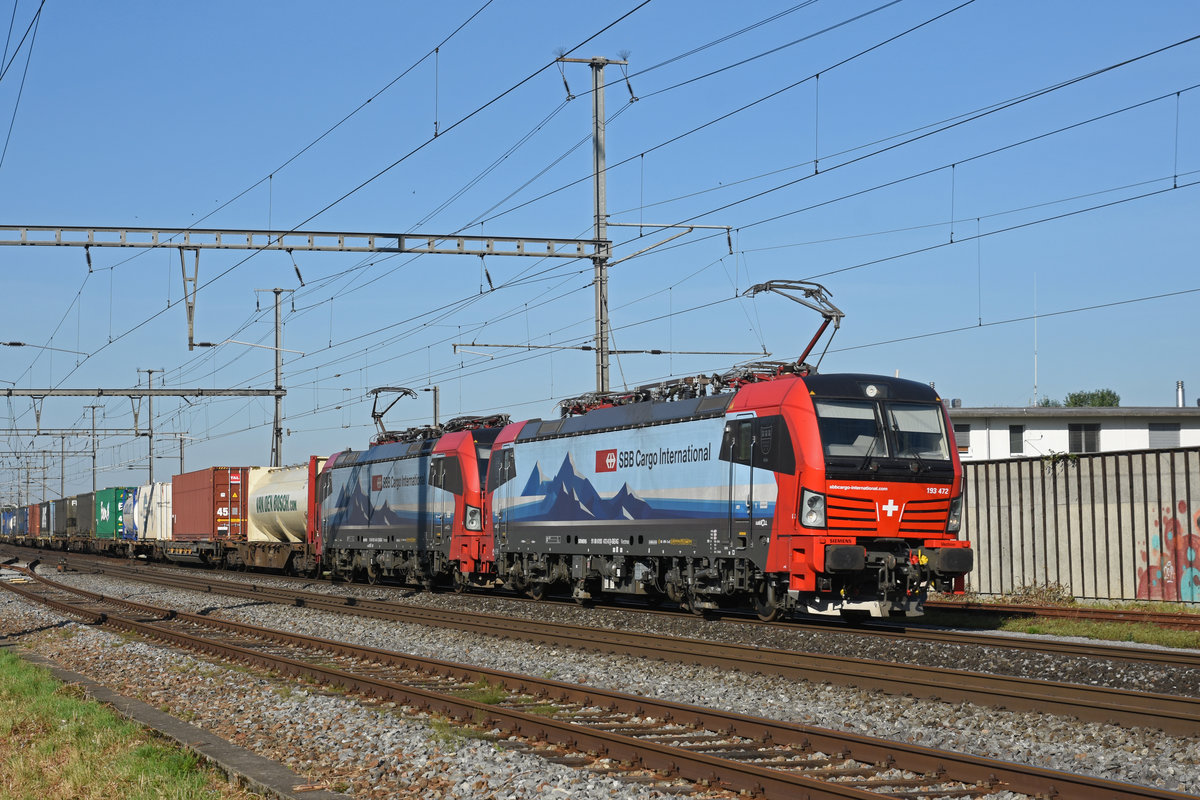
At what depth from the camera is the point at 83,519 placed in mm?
73438

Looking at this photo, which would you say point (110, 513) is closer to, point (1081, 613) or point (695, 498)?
point (695, 498)

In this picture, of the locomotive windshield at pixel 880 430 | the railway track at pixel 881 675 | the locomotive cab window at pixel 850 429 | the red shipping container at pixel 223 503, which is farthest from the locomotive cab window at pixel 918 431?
the red shipping container at pixel 223 503

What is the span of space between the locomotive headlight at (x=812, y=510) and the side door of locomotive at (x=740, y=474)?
52.8 inches

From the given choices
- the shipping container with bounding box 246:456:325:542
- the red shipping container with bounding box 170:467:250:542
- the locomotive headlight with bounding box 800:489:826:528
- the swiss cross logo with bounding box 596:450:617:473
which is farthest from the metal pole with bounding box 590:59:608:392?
the red shipping container with bounding box 170:467:250:542

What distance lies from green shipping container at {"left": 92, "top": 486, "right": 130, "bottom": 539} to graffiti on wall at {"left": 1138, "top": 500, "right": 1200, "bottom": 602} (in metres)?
53.5

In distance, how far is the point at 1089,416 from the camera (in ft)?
147

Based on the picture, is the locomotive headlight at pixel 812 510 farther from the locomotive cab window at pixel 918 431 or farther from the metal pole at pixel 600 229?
the metal pole at pixel 600 229

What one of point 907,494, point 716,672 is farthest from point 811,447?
point 716,672

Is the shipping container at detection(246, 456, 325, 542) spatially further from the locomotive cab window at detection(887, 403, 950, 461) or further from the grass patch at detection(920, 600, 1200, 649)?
the locomotive cab window at detection(887, 403, 950, 461)

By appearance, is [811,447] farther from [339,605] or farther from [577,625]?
[339,605]

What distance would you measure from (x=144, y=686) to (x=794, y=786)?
10120 mm

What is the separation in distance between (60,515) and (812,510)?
75.0 metres

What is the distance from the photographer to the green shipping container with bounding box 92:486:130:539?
64.3m

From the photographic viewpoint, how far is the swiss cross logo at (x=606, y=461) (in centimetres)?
2270
